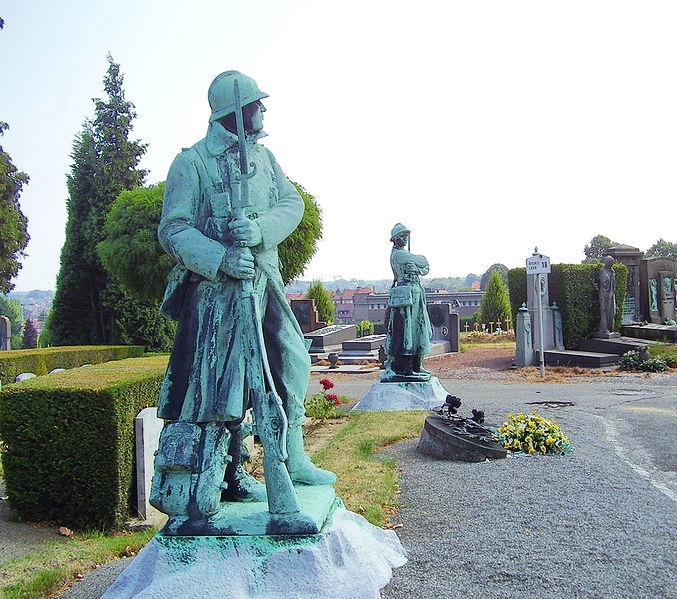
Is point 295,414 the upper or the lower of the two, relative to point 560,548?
upper

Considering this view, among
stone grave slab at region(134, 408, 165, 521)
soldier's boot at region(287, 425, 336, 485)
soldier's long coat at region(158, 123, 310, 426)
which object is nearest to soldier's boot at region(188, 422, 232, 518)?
soldier's long coat at region(158, 123, 310, 426)

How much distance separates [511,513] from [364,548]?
1743 millimetres

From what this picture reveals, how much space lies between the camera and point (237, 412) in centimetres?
371

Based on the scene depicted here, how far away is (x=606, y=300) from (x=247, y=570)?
1955 centimetres

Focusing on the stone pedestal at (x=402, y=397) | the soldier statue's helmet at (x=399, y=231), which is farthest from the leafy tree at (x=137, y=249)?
the stone pedestal at (x=402, y=397)

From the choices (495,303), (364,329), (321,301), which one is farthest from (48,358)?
(495,303)

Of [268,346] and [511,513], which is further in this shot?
[511,513]

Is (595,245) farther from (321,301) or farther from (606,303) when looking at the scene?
(606,303)

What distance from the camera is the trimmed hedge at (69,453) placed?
241 inches

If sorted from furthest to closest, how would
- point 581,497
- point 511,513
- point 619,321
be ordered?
point 619,321 → point 581,497 → point 511,513

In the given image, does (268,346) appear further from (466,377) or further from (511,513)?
(466,377)

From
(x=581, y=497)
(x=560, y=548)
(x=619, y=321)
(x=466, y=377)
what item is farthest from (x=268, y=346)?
(x=619, y=321)

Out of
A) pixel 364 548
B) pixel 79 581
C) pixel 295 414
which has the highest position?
pixel 295 414

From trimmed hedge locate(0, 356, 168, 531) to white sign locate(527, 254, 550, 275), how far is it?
1402 centimetres
